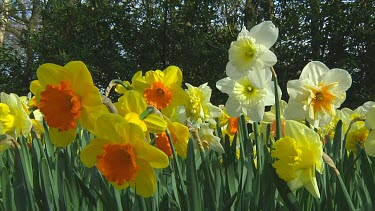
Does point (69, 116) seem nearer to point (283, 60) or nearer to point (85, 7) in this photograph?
point (283, 60)

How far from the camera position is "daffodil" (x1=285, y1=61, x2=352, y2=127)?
113cm

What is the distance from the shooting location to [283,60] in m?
6.32

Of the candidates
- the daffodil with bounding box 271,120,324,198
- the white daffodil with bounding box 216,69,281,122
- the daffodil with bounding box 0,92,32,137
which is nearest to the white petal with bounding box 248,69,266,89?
the white daffodil with bounding box 216,69,281,122

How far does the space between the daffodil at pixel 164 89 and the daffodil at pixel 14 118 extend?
0.38 m

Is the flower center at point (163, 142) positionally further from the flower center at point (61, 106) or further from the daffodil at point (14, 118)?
the daffodil at point (14, 118)

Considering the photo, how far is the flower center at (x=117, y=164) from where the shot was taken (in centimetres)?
90

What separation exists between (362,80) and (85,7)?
4.19 meters

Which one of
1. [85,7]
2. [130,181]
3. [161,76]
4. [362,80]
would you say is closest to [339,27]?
[362,80]

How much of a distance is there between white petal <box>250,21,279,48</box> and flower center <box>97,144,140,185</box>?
18.5 inches

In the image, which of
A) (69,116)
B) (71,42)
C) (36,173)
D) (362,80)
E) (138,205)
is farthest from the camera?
(71,42)

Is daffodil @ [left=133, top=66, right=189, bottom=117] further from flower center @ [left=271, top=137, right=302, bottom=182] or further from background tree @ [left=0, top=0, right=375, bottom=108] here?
background tree @ [left=0, top=0, right=375, bottom=108]

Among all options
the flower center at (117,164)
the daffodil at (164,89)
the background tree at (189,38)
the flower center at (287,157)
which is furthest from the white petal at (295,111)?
the background tree at (189,38)

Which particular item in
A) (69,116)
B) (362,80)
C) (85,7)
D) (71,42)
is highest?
(85,7)

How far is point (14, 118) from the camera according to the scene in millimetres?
1513
